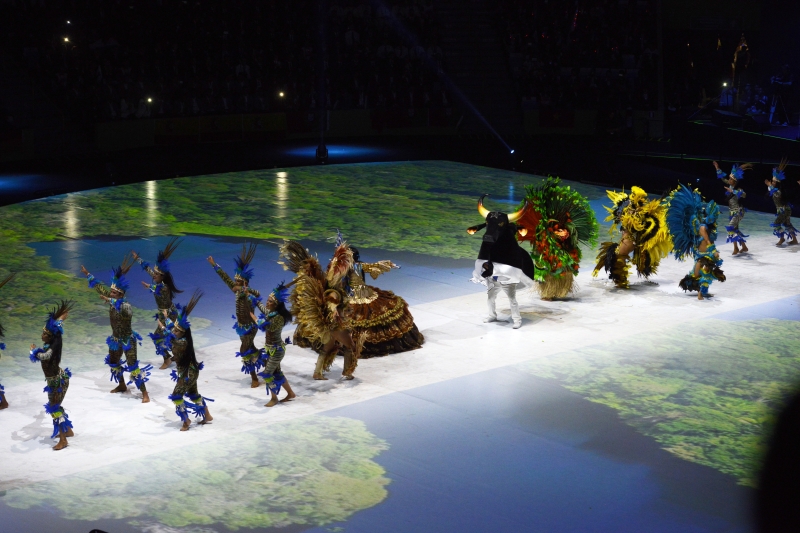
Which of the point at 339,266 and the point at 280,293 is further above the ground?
the point at 339,266

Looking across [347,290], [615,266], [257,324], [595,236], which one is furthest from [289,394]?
[615,266]

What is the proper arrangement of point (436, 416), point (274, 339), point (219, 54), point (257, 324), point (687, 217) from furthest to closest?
point (219, 54) → point (687, 217) → point (257, 324) → point (274, 339) → point (436, 416)

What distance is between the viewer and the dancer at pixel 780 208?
56.3 ft

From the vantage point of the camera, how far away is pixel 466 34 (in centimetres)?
3566

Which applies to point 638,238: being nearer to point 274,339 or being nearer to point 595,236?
point 595,236

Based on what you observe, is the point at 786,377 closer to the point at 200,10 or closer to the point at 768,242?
the point at 768,242

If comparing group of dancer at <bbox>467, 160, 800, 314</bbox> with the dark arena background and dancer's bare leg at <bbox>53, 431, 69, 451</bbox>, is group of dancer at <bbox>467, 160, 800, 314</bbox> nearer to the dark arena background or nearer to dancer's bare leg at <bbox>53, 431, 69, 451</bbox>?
the dark arena background

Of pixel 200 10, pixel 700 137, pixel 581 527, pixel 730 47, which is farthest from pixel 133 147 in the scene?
pixel 581 527

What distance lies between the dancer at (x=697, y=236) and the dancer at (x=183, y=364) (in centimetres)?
774

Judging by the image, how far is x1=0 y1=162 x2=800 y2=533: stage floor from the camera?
7996 millimetres

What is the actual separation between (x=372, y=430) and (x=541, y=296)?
532 cm

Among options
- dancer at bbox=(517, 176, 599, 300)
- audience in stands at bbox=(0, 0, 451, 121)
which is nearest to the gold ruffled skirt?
dancer at bbox=(517, 176, 599, 300)

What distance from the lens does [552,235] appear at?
13836 mm

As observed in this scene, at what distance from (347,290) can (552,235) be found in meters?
4.13
